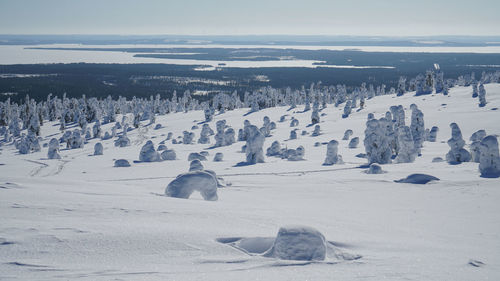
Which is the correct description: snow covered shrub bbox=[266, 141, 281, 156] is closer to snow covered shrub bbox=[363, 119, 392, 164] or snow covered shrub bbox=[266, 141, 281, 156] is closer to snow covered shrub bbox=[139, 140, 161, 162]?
snow covered shrub bbox=[139, 140, 161, 162]

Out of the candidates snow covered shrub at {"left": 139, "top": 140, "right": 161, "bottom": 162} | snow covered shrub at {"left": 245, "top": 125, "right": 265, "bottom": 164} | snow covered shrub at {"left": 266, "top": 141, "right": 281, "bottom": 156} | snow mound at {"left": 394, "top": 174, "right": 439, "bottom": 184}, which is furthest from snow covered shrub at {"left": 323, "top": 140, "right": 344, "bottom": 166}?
snow covered shrub at {"left": 139, "top": 140, "right": 161, "bottom": 162}

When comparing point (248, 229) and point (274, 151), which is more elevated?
point (248, 229)

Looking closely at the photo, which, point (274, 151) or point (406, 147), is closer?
point (406, 147)

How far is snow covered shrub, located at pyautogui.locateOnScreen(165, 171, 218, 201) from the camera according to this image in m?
11.4

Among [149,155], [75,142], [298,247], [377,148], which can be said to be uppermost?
[298,247]

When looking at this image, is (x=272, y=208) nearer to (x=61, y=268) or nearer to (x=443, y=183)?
(x=61, y=268)

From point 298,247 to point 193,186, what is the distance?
591 centimetres

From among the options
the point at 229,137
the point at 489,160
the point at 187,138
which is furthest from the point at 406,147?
the point at 187,138

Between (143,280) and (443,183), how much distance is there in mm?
12216

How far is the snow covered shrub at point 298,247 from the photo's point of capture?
20.2ft

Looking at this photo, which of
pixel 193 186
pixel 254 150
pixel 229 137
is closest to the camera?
pixel 193 186

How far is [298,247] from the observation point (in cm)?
620

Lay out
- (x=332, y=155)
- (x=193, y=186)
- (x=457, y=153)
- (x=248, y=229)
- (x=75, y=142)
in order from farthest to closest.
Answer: (x=75, y=142)
(x=332, y=155)
(x=457, y=153)
(x=193, y=186)
(x=248, y=229)

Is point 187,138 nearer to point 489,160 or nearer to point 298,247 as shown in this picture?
point 489,160
